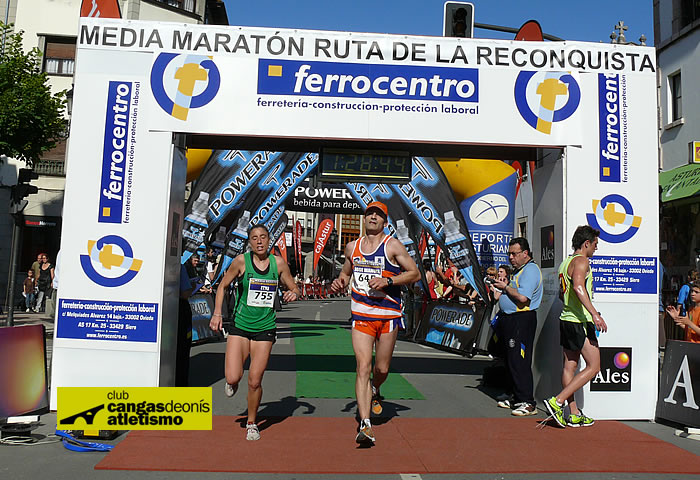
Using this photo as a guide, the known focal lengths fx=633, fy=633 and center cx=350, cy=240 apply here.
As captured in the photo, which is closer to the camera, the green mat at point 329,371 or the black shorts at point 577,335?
the black shorts at point 577,335

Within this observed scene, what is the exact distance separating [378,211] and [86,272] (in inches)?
121

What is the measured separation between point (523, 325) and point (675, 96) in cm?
1722

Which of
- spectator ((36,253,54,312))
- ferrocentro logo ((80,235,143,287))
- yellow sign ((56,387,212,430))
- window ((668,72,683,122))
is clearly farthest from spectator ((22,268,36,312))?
window ((668,72,683,122))

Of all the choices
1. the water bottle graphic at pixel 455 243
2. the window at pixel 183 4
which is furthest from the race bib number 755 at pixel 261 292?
the window at pixel 183 4

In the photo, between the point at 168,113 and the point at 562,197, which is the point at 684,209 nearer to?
the point at 562,197

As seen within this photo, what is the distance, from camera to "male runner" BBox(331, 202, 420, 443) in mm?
5566

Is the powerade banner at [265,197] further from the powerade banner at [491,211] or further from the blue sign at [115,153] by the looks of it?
the blue sign at [115,153]

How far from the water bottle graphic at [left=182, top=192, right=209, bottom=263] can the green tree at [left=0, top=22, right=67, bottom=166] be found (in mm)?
6036

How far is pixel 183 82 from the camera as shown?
6652 mm

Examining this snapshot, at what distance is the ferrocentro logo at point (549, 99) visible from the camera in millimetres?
6902

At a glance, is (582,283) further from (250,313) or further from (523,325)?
(250,313)

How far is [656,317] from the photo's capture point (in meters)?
6.80

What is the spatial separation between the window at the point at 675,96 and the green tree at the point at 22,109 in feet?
61.7

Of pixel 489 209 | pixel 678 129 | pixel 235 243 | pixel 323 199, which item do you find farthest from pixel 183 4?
pixel 489 209
